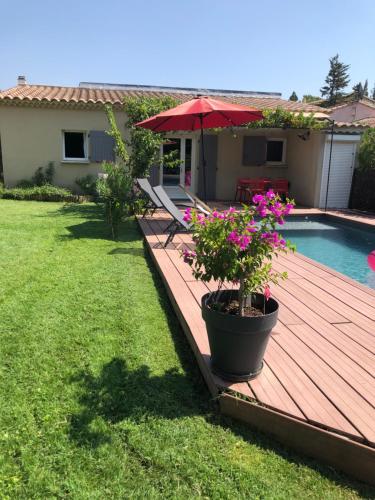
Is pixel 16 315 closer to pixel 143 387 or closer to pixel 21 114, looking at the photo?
pixel 143 387

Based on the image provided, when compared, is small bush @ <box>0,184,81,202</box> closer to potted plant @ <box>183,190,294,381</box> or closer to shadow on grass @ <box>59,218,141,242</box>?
shadow on grass @ <box>59,218,141,242</box>

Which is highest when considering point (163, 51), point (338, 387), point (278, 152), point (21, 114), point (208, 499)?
point (163, 51)

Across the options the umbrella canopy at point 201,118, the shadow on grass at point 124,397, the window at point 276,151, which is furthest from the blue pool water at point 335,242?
the shadow on grass at point 124,397

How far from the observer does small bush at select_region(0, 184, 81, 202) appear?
496 inches

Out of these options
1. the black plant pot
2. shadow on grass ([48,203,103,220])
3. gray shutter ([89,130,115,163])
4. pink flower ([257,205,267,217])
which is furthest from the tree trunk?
gray shutter ([89,130,115,163])

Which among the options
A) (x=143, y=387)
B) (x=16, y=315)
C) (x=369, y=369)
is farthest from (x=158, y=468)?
(x=16, y=315)

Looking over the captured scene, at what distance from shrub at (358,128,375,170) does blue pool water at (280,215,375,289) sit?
7.37 ft

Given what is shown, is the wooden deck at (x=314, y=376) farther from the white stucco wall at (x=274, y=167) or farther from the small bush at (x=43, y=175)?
the small bush at (x=43, y=175)

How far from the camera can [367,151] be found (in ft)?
38.7

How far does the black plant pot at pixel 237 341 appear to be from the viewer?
8.14ft

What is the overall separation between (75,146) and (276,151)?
7.39 metres

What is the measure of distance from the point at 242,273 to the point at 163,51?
51.8 feet

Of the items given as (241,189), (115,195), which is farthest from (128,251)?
(241,189)

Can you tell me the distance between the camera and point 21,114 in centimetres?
1312
